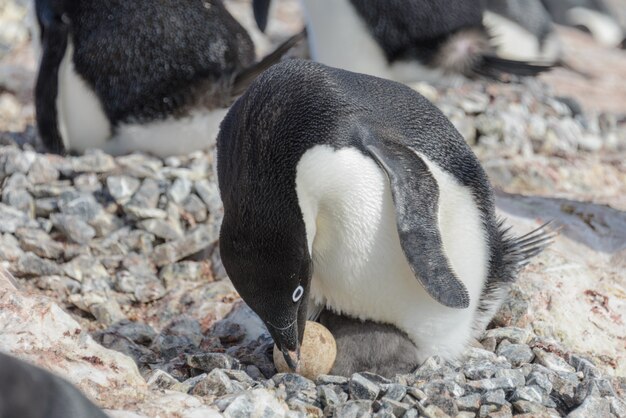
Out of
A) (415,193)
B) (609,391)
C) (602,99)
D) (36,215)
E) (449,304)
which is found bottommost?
(602,99)

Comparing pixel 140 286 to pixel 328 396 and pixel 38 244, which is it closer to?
pixel 38 244

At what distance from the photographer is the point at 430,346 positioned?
325 cm

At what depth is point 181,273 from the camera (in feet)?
13.7

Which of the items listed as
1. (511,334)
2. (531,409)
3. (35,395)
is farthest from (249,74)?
(35,395)

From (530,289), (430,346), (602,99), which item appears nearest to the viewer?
(430,346)

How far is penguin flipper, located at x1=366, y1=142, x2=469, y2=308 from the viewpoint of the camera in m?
2.93

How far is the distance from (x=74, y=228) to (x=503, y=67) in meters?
2.60

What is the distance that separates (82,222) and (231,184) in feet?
4.98

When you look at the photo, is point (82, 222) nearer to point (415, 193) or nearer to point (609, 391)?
point (415, 193)

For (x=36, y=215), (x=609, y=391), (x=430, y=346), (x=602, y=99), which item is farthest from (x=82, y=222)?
(x=602, y=99)

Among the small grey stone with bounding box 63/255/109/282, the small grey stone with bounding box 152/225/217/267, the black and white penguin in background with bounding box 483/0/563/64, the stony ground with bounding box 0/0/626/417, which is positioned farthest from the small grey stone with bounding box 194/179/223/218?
the black and white penguin in background with bounding box 483/0/563/64

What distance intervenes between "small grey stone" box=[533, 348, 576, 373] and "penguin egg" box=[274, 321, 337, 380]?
0.61m

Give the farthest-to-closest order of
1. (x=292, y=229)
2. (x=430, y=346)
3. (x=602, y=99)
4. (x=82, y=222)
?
(x=602, y=99), (x=82, y=222), (x=430, y=346), (x=292, y=229)

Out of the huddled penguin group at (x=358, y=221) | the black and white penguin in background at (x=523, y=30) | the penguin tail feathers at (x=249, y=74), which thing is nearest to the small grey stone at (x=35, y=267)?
the huddled penguin group at (x=358, y=221)
